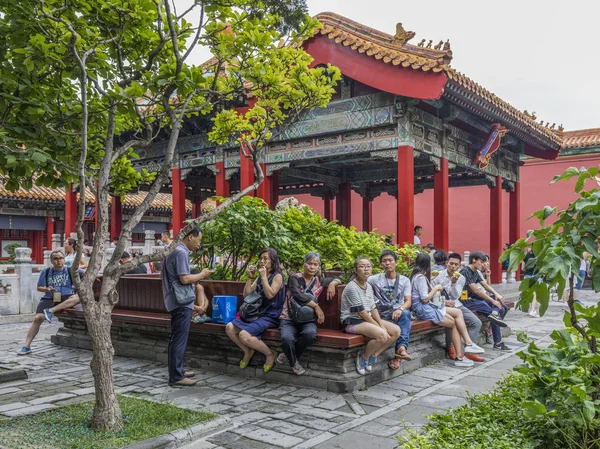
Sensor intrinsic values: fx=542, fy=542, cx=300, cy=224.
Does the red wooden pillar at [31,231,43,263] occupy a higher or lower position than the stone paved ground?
higher

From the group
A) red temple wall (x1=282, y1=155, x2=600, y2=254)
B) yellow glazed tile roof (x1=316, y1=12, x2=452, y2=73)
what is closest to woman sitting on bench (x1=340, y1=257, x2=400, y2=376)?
yellow glazed tile roof (x1=316, y1=12, x2=452, y2=73)

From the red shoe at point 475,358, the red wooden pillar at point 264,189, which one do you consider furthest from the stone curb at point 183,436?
the red wooden pillar at point 264,189

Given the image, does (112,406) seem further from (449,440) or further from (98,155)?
(98,155)

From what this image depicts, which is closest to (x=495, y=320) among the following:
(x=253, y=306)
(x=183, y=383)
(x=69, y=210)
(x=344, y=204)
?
(x=253, y=306)

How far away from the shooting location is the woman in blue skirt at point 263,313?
221 inches

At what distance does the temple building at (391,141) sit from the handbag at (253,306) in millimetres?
5357

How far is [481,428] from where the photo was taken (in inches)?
144

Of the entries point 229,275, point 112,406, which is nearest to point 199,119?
point 229,275

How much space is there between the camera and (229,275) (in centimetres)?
746

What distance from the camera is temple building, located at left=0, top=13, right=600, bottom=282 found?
Result: 1038 centimetres

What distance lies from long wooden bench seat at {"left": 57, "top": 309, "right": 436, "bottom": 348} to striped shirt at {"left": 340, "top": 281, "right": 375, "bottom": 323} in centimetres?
21

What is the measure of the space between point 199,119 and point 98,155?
800 cm

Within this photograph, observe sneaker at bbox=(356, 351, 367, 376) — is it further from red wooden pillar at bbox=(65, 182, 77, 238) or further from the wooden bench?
red wooden pillar at bbox=(65, 182, 77, 238)

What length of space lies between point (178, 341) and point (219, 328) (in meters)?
0.60
